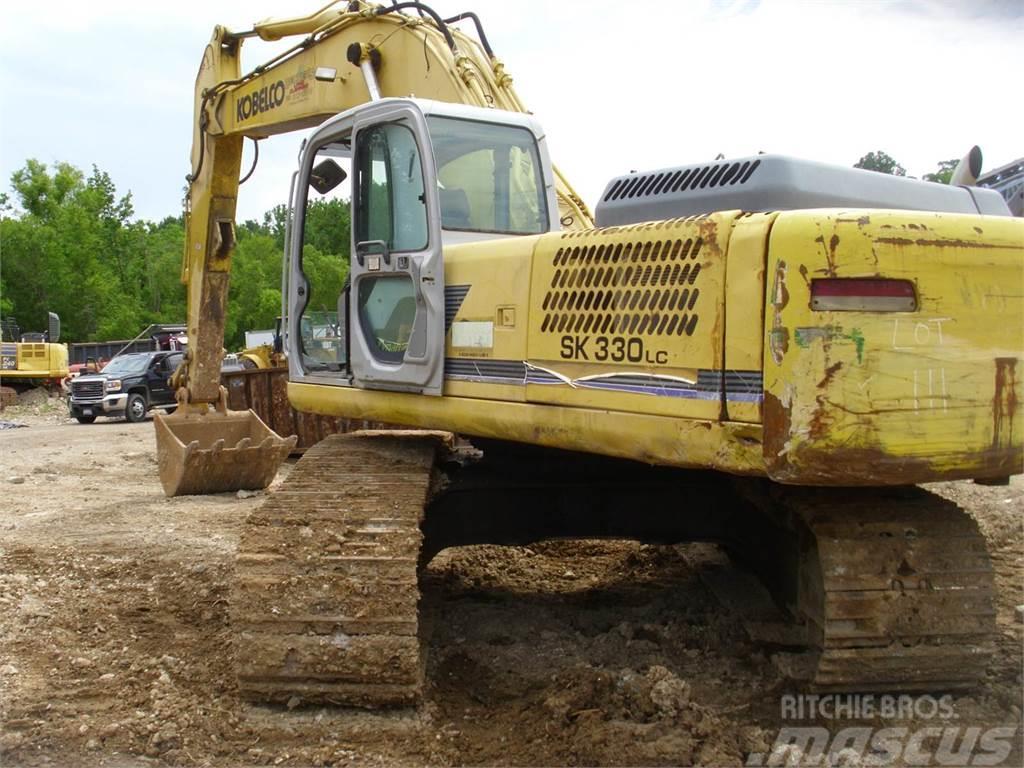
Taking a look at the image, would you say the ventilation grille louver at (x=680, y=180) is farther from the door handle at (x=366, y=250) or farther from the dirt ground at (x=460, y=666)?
the dirt ground at (x=460, y=666)

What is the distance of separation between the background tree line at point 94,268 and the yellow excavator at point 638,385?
1598 inches

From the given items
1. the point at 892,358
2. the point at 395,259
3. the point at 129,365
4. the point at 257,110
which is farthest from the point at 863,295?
the point at 129,365

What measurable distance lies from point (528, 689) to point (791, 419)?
6.07 ft

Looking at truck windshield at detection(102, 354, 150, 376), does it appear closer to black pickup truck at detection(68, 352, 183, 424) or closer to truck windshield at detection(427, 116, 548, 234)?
black pickup truck at detection(68, 352, 183, 424)

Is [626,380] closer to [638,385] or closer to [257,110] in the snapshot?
[638,385]

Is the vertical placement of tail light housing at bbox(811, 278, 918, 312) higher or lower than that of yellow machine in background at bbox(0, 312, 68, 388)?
higher

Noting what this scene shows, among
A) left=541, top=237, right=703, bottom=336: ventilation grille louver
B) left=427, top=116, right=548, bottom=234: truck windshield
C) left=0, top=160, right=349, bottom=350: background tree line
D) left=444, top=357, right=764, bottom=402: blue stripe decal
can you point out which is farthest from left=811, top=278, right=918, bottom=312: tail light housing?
left=0, top=160, right=349, bottom=350: background tree line

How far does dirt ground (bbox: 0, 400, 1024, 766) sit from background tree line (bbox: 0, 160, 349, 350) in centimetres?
3868

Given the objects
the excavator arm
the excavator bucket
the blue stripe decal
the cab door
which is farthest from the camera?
the excavator bucket

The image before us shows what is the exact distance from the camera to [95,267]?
5006 cm

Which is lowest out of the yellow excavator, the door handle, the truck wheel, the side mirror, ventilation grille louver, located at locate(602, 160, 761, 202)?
the truck wheel

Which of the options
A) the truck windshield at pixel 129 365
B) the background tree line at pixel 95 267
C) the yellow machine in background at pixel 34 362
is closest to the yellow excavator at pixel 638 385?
the truck windshield at pixel 129 365

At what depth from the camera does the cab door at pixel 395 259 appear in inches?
185

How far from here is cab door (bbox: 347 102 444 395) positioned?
469 centimetres
